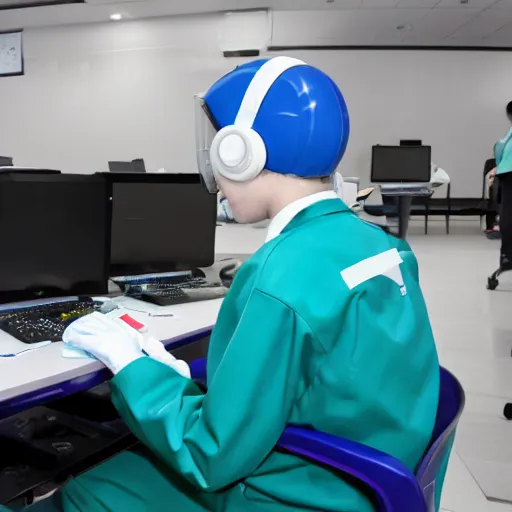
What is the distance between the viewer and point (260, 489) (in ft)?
2.81

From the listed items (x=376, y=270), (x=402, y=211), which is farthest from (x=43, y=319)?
(x=402, y=211)

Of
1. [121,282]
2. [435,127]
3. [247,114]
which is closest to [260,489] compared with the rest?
[247,114]

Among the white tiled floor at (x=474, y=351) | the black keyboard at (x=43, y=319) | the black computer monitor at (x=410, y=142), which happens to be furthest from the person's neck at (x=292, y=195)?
the black computer monitor at (x=410, y=142)

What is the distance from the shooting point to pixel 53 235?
1.68 m

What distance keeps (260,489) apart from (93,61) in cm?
976

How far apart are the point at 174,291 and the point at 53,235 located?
1.41ft

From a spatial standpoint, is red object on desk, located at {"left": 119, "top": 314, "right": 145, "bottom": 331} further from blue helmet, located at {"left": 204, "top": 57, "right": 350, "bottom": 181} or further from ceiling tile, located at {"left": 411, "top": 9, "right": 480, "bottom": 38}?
ceiling tile, located at {"left": 411, "top": 9, "right": 480, "bottom": 38}

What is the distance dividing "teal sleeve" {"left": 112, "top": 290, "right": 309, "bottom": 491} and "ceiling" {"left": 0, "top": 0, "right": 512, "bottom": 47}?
7548 mm

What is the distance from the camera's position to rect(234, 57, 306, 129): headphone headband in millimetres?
943

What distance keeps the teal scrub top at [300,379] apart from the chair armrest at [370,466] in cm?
4

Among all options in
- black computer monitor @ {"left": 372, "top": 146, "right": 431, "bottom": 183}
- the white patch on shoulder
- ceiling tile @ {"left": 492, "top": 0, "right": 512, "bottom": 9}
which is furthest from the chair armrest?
ceiling tile @ {"left": 492, "top": 0, "right": 512, "bottom": 9}

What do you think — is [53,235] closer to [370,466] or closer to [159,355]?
[159,355]

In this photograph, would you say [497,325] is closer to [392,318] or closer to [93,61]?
[392,318]

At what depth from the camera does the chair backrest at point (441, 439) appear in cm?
82
